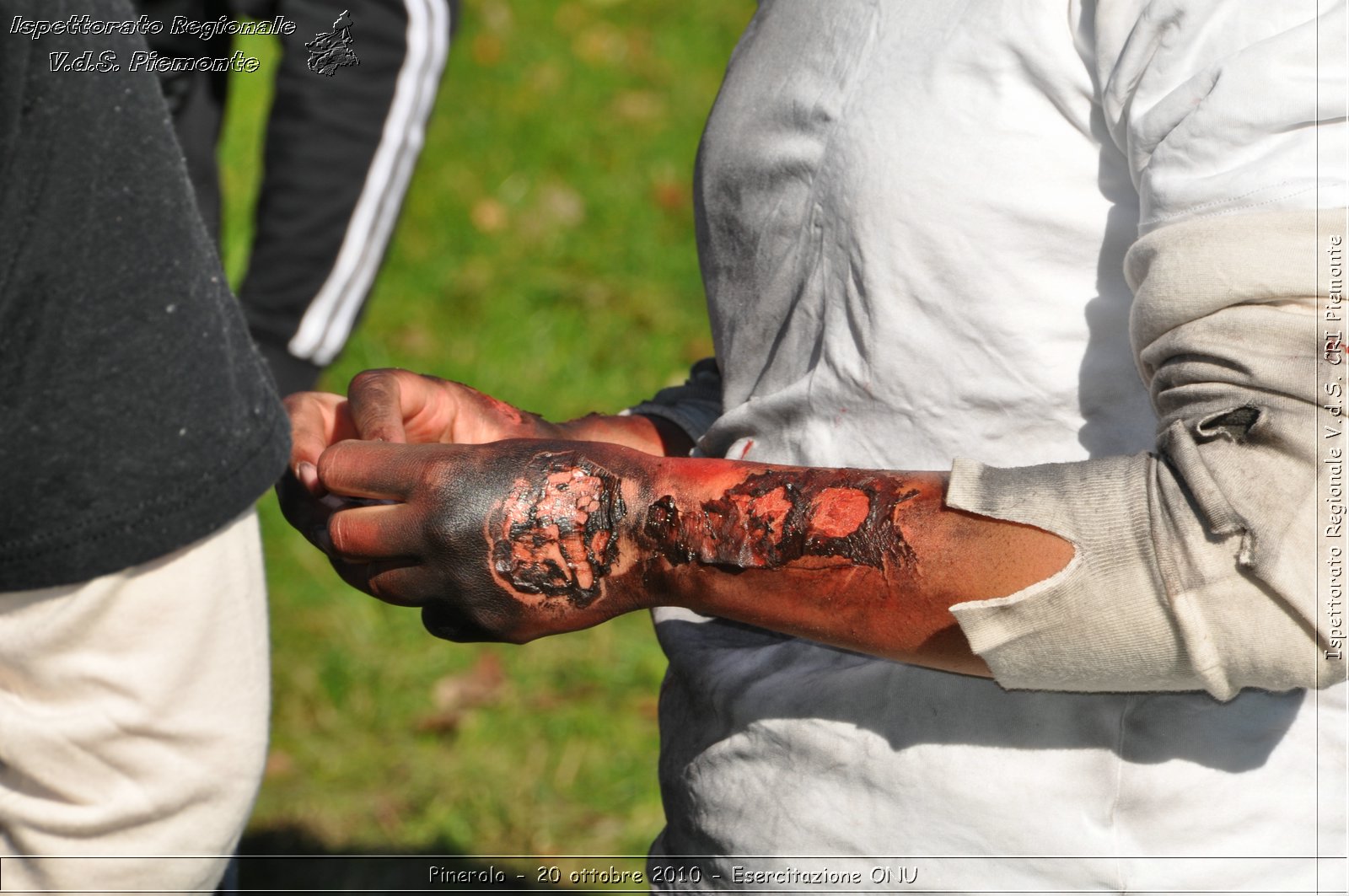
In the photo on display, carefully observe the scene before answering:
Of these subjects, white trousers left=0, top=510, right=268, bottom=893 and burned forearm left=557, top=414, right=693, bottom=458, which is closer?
white trousers left=0, top=510, right=268, bottom=893

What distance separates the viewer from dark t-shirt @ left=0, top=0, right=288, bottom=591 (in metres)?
Answer: 1.11

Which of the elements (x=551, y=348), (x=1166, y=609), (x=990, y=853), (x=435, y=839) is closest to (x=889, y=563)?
(x=1166, y=609)

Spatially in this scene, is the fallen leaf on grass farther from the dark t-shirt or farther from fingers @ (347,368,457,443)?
the dark t-shirt

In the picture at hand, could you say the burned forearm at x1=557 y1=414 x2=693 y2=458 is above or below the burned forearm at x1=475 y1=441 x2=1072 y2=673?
below

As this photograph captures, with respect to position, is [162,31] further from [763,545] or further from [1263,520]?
[1263,520]

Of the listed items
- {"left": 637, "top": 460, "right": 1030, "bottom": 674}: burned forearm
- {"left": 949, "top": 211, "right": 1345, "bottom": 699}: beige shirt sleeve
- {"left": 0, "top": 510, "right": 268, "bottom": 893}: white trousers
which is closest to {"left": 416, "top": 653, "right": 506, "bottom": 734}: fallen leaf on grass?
{"left": 0, "top": 510, "right": 268, "bottom": 893}: white trousers

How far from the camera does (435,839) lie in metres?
3.28

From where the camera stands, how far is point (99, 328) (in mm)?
1159

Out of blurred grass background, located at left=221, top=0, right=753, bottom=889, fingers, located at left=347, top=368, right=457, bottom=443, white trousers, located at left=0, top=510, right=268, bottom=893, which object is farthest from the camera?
blurred grass background, located at left=221, top=0, right=753, bottom=889

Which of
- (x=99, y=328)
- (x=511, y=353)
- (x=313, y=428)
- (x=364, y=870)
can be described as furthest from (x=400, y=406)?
(x=511, y=353)

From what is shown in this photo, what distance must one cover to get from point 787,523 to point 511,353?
136 inches

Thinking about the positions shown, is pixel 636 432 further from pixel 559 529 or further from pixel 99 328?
pixel 99 328

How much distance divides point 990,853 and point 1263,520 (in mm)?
543

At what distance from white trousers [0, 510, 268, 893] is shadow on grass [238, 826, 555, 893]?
6.26 feet
